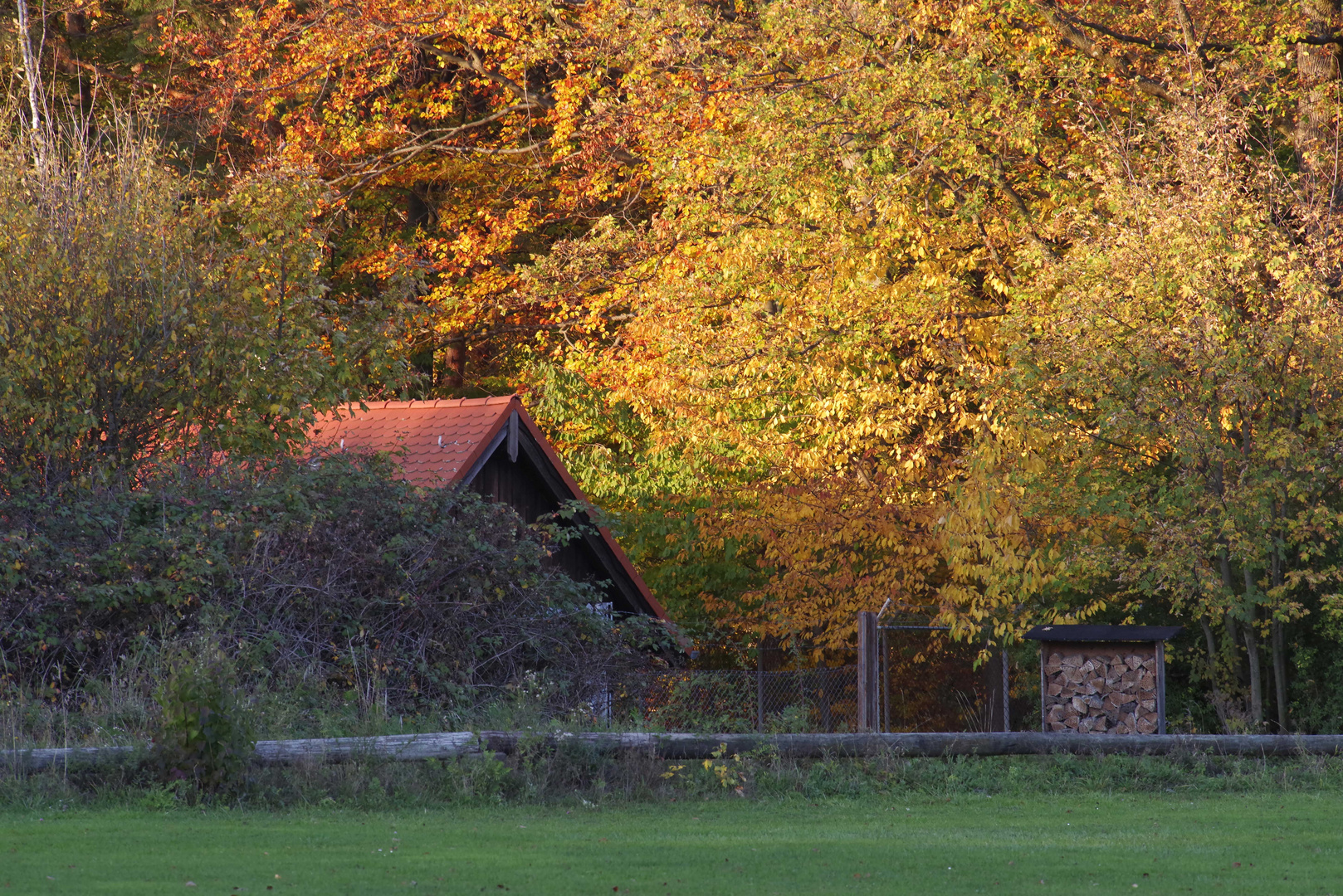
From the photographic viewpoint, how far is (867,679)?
60.1 feet

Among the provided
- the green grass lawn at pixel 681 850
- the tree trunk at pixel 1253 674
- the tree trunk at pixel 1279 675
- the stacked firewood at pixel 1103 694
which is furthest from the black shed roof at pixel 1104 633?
the green grass lawn at pixel 681 850

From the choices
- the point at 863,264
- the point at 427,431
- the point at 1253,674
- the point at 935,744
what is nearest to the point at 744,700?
the point at 427,431

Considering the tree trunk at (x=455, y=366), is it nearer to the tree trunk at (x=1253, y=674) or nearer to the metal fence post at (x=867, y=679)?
the metal fence post at (x=867, y=679)

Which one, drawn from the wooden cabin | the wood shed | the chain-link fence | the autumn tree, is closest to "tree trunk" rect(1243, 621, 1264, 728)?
the wood shed

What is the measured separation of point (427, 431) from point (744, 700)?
556 centimetres

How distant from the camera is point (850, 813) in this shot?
36.8ft

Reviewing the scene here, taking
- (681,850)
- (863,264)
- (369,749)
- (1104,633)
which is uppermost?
(863,264)

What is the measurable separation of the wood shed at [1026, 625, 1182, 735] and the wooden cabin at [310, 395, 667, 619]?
6196mm

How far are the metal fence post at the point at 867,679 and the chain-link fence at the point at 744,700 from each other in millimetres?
577

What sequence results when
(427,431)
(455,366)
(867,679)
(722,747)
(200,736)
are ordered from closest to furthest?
(200,736), (722,747), (867,679), (427,431), (455,366)

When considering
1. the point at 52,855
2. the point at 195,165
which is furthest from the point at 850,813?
the point at 195,165

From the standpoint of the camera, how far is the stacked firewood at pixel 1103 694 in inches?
654

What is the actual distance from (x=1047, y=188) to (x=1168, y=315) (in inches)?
190

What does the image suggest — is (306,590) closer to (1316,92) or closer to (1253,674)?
(1253,674)
